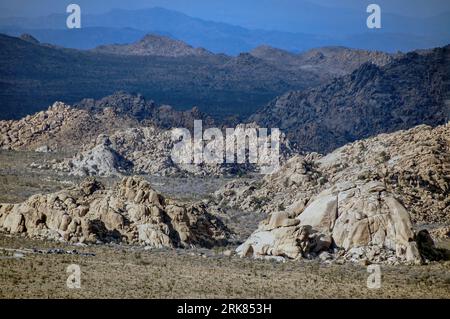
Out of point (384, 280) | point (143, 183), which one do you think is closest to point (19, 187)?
point (143, 183)

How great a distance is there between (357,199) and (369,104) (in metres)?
81.9

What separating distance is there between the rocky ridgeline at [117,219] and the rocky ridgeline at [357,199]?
170 inches

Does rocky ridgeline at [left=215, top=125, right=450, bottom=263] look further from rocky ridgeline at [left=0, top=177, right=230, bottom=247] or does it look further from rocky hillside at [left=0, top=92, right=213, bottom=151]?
rocky hillside at [left=0, top=92, right=213, bottom=151]

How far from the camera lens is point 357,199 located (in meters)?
46.8

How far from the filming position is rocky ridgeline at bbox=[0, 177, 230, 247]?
164ft

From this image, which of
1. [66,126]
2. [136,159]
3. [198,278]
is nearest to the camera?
[198,278]

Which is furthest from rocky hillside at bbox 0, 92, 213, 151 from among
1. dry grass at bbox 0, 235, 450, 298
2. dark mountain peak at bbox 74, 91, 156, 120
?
dry grass at bbox 0, 235, 450, 298

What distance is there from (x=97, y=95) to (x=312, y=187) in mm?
117617

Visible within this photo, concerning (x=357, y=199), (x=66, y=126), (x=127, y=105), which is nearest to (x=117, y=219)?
(x=357, y=199)

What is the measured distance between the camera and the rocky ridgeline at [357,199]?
4556 cm

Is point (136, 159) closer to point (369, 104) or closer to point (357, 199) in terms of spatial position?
point (369, 104)

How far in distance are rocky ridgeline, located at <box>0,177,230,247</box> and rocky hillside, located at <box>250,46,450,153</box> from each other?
57870 millimetres
